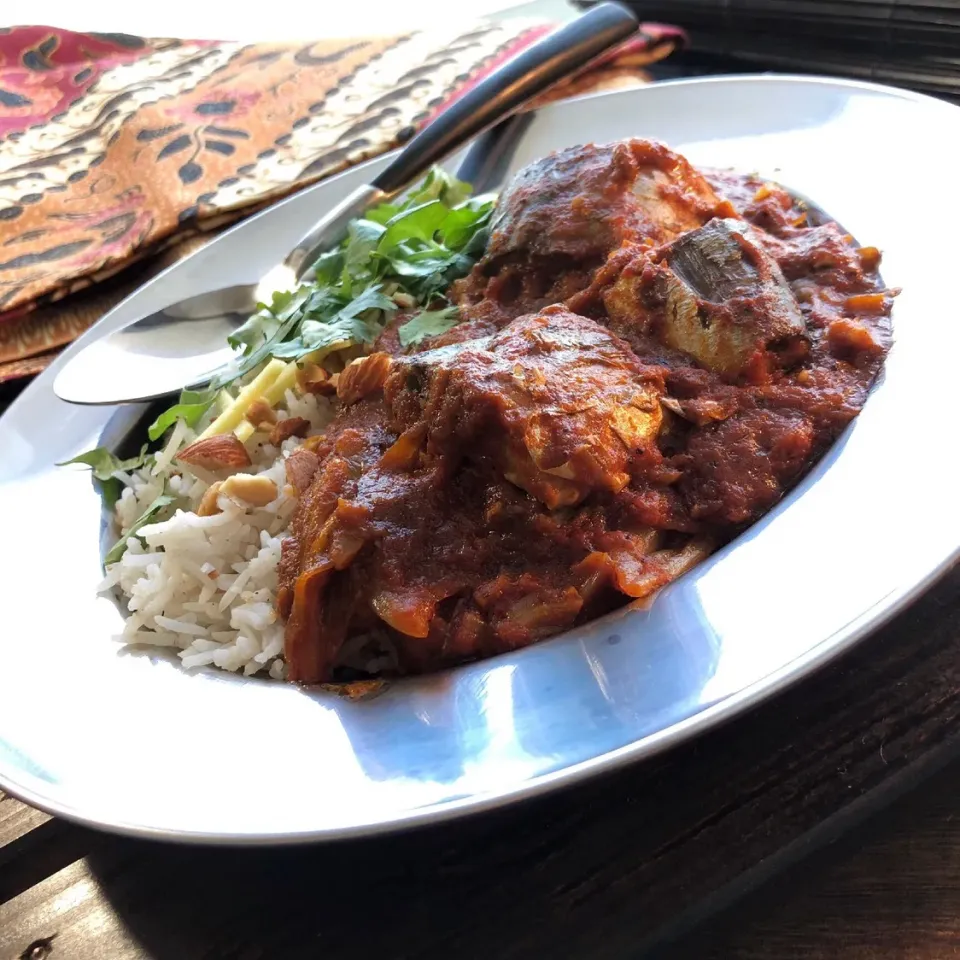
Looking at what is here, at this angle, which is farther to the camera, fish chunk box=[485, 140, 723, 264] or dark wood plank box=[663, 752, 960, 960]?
fish chunk box=[485, 140, 723, 264]

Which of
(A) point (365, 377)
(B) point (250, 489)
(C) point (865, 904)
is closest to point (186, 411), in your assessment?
(B) point (250, 489)

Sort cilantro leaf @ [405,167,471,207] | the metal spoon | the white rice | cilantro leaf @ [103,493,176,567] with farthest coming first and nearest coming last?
cilantro leaf @ [405,167,471,207] → the metal spoon → cilantro leaf @ [103,493,176,567] → the white rice

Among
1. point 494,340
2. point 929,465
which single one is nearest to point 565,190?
point 494,340

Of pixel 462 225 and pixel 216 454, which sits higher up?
pixel 462 225

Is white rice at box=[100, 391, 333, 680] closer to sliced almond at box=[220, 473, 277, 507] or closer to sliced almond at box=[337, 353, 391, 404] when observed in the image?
sliced almond at box=[220, 473, 277, 507]

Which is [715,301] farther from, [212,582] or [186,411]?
[186,411]

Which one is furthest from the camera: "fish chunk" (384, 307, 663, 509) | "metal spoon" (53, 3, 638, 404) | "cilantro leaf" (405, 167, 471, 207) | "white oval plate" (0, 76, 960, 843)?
"cilantro leaf" (405, 167, 471, 207)

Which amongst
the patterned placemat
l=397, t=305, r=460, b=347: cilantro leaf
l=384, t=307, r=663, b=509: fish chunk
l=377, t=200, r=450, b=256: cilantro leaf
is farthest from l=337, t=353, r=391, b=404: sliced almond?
the patterned placemat
